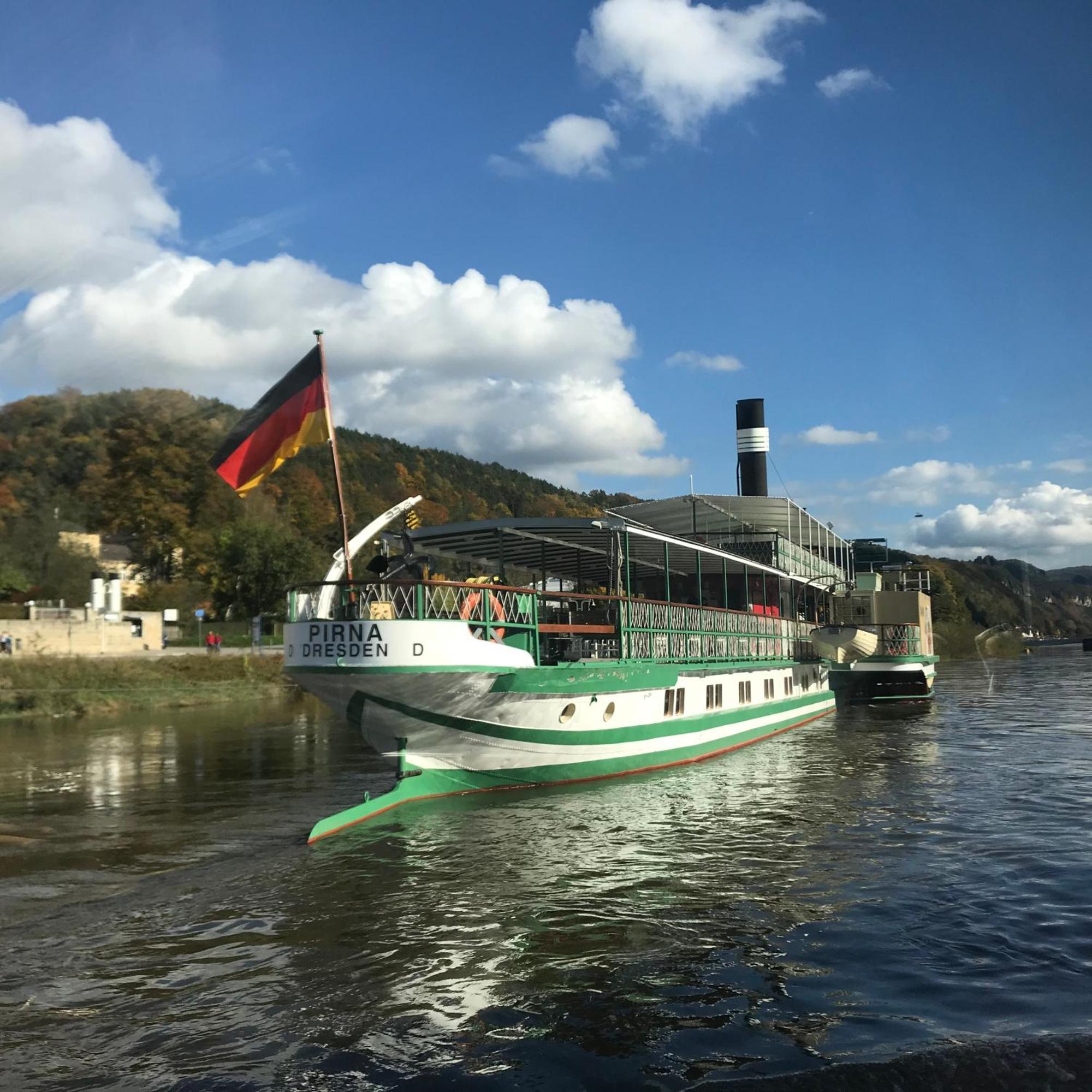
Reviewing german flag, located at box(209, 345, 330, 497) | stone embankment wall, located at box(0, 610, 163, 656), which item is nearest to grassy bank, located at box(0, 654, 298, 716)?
stone embankment wall, located at box(0, 610, 163, 656)

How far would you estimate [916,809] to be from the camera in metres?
15.0

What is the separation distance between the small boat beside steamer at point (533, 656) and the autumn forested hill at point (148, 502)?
45.0 m

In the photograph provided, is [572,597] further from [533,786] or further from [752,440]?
[752,440]

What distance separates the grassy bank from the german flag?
23121mm

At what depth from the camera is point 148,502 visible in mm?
73375

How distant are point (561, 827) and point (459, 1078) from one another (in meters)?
7.34

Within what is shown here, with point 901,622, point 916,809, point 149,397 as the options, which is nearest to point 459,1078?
point 916,809

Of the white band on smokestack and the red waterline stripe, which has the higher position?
the white band on smokestack

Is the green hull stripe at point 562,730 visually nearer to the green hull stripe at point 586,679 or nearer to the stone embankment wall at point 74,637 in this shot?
the green hull stripe at point 586,679

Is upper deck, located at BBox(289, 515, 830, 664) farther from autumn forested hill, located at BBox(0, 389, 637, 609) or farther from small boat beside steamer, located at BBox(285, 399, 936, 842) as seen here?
autumn forested hill, located at BBox(0, 389, 637, 609)

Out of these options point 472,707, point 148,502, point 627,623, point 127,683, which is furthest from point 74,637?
point 472,707

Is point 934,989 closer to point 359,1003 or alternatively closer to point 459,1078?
point 459,1078

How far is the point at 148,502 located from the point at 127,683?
37741 millimetres

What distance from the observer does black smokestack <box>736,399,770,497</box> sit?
41.2m
